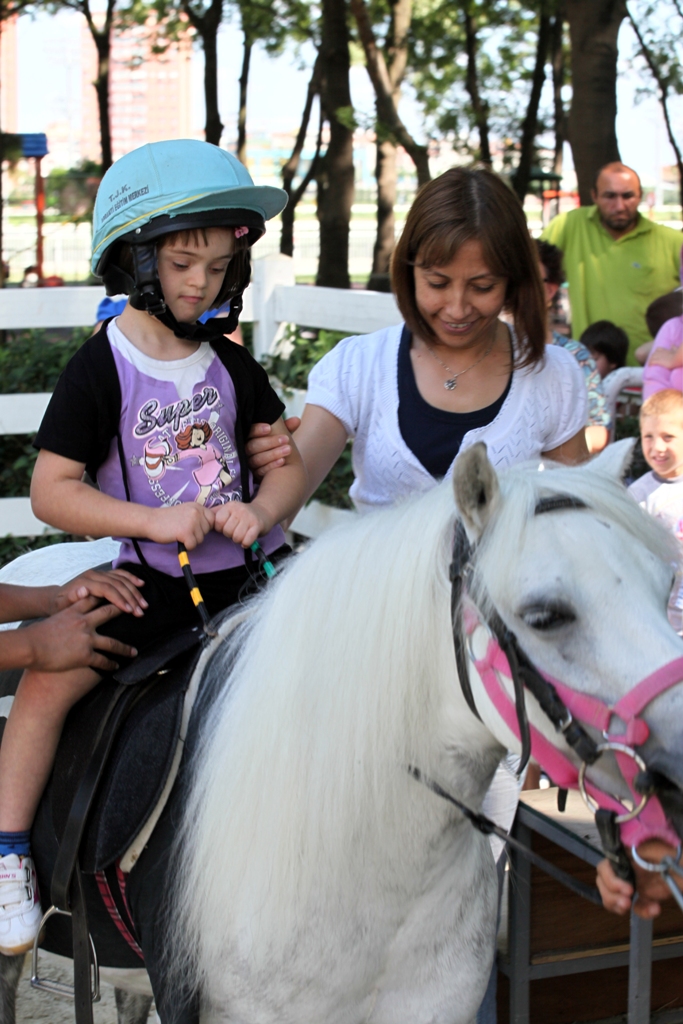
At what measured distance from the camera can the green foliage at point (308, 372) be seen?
18.1 feet

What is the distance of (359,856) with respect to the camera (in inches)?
68.3

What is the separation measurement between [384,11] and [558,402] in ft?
47.6

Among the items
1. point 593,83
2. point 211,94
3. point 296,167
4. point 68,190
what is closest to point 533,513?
point 593,83

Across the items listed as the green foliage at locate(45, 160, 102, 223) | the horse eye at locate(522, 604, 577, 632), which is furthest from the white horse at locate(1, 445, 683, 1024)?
the green foliage at locate(45, 160, 102, 223)

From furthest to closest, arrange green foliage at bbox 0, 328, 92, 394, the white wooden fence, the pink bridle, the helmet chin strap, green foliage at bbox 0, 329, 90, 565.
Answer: green foliage at bbox 0, 328, 92, 394, green foliage at bbox 0, 329, 90, 565, the white wooden fence, the helmet chin strap, the pink bridle

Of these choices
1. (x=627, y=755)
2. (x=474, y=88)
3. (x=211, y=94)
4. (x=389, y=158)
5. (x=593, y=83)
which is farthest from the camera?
(x=474, y=88)

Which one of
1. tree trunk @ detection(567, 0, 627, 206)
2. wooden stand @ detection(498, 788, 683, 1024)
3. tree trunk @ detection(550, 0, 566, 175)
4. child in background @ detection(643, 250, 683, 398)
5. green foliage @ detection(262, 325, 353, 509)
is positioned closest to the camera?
wooden stand @ detection(498, 788, 683, 1024)

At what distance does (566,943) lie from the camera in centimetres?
241

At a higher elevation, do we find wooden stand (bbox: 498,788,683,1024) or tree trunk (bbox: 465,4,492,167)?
tree trunk (bbox: 465,4,492,167)

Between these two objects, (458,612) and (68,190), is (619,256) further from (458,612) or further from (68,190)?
(68,190)

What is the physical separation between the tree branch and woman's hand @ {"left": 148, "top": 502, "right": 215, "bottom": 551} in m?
7.93

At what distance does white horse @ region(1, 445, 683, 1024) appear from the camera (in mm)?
1480

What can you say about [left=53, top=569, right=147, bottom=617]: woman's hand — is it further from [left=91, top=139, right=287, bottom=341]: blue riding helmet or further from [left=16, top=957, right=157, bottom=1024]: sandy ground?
[left=16, top=957, right=157, bottom=1024]: sandy ground

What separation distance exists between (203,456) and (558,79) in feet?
62.5
